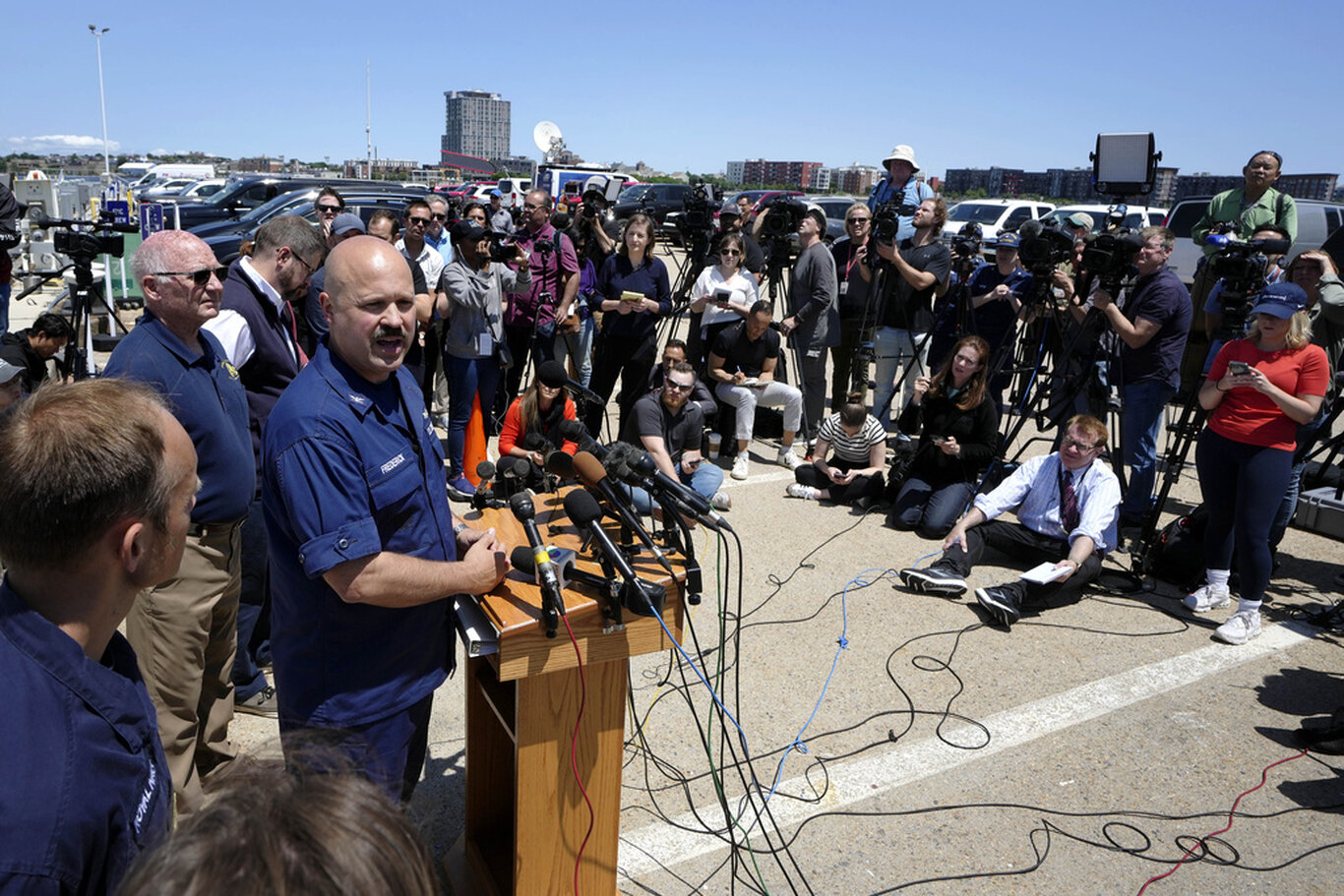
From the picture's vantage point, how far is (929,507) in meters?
6.33

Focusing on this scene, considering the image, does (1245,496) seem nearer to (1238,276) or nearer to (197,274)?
(1238,276)

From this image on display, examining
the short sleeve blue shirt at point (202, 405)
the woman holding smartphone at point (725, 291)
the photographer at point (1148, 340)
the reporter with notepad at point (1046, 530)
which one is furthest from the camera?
the woman holding smartphone at point (725, 291)

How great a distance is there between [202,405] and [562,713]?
158 centimetres

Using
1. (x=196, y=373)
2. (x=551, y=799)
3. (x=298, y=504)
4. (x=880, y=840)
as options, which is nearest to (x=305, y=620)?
(x=298, y=504)

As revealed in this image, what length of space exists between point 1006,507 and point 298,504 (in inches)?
188

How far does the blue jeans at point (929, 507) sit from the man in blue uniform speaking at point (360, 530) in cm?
462

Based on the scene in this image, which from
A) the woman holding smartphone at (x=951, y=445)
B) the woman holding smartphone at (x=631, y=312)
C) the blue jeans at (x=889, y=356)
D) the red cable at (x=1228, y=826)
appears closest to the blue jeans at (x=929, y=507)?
the woman holding smartphone at (x=951, y=445)

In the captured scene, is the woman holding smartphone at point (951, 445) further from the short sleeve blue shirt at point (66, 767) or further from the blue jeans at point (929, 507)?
the short sleeve blue shirt at point (66, 767)

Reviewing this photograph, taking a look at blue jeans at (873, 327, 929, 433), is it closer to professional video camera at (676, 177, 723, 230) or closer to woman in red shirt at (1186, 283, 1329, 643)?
professional video camera at (676, 177, 723, 230)

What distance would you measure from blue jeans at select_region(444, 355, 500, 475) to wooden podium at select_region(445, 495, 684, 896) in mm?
3954

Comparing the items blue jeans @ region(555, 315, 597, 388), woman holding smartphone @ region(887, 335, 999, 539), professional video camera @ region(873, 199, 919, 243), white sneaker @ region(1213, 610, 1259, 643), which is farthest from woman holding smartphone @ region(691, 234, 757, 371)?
white sneaker @ region(1213, 610, 1259, 643)

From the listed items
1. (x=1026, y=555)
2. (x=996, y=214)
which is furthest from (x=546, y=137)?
(x=1026, y=555)

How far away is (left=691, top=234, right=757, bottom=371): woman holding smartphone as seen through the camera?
7.75 m

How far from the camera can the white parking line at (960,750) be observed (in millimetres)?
3051
